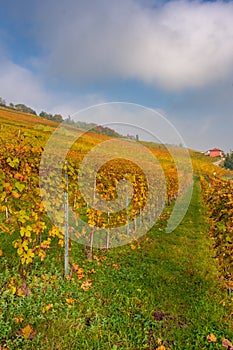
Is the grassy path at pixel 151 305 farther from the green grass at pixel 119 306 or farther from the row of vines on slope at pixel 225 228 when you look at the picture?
the row of vines on slope at pixel 225 228

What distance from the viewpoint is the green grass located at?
311 centimetres

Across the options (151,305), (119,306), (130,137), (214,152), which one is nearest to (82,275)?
(119,306)

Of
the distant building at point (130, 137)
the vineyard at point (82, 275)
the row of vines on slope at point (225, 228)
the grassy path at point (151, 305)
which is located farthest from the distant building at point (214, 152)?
the row of vines on slope at point (225, 228)

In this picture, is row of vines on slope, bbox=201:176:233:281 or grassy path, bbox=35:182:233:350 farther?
row of vines on slope, bbox=201:176:233:281

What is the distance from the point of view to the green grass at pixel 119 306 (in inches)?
122

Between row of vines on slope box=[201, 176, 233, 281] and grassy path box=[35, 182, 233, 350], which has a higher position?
row of vines on slope box=[201, 176, 233, 281]

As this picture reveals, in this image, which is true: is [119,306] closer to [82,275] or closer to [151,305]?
[151,305]

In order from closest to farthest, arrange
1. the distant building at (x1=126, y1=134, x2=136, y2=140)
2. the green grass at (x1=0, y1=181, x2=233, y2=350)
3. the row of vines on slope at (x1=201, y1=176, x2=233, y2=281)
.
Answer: the green grass at (x1=0, y1=181, x2=233, y2=350)
the row of vines on slope at (x1=201, y1=176, x2=233, y2=281)
the distant building at (x1=126, y1=134, x2=136, y2=140)

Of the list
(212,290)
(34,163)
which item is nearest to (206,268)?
(212,290)

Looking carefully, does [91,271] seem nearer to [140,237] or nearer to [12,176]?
[12,176]

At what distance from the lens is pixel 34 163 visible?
3.82 meters

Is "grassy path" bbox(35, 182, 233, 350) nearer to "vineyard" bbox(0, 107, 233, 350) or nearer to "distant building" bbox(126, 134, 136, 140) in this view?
"vineyard" bbox(0, 107, 233, 350)

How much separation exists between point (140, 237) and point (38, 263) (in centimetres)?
391

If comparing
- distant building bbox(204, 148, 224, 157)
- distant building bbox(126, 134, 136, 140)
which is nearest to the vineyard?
distant building bbox(126, 134, 136, 140)
